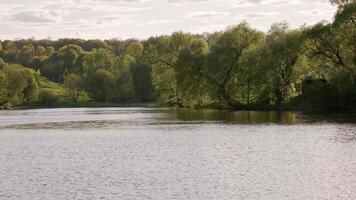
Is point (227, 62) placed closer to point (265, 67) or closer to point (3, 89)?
point (265, 67)

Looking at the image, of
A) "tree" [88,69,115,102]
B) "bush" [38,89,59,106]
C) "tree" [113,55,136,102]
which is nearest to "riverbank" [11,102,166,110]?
"bush" [38,89,59,106]

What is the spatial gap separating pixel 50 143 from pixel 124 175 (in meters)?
22.2

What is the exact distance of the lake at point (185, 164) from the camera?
3044cm

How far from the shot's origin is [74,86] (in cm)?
18938

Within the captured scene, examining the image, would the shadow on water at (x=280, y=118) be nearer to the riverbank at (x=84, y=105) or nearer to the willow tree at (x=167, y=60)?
the willow tree at (x=167, y=60)

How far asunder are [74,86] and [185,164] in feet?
502

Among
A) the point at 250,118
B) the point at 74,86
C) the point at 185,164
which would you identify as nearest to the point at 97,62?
the point at 74,86

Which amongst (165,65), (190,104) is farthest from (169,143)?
(165,65)

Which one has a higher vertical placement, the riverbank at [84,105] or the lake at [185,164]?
the riverbank at [84,105]

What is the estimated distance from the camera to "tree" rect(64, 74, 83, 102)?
18850 centimetres

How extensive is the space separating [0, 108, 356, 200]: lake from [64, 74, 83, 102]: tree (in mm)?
123775

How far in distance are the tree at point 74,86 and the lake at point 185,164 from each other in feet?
406

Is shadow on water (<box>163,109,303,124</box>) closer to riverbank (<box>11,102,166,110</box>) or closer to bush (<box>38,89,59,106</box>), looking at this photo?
riverbank (<box>11,102,166,110</box>)

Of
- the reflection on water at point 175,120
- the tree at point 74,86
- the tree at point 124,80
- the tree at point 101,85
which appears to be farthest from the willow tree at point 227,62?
the tree at point 74,86
